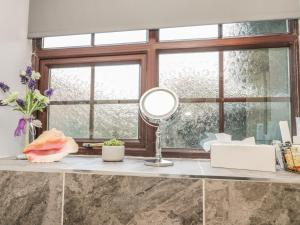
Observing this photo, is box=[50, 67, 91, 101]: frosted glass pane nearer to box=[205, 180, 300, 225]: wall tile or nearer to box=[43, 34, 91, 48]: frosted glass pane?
box=[43, 34, 91, 48]: frosted glass pane

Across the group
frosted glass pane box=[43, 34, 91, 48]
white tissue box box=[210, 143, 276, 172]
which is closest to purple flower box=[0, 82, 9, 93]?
frosted glass pane box=[43, 34, 91, 48]

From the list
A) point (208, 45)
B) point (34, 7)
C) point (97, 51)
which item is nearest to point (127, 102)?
point (97, 51)

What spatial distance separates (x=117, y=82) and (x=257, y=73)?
2.55 ft

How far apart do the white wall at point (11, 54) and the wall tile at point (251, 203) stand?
3.62 feet

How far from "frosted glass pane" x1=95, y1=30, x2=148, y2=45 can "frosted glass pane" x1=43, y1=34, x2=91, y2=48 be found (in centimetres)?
8

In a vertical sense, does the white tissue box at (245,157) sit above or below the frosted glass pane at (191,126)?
below

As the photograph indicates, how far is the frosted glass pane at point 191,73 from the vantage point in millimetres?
1310

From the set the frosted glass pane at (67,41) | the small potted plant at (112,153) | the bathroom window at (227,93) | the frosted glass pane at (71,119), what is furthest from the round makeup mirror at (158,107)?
the frosted glass pane at (67,41)

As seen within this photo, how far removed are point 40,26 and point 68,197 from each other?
1.04m

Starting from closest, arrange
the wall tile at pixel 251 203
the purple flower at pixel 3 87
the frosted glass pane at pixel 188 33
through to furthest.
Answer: the wall tile at pixel 251 203
the purple flower at pixel 3 87
the frosted glass pane at pixel 188 33

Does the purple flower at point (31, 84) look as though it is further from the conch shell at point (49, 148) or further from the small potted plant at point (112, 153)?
the small potted plant at point (112, 153)

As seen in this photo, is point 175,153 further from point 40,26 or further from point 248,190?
point 40,26

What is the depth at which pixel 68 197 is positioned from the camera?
0.90 metres

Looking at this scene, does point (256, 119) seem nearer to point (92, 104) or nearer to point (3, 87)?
point (92, 104)
